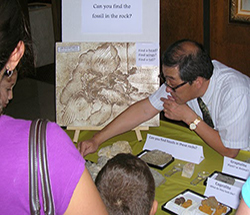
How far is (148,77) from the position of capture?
7.51ft

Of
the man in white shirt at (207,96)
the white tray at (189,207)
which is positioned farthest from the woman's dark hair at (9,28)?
the man in white shirt at (207,96)

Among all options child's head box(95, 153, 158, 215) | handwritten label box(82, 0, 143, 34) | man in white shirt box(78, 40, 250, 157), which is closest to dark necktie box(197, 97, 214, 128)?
man in white shirt box(78, 40, 250, 157)

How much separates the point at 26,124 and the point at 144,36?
1.70 meters

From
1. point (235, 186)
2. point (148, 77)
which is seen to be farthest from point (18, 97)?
point (235, 186)

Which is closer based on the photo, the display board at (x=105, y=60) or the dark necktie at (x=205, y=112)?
the dark necktie at (x=205, y=112)

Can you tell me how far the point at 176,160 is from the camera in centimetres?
196

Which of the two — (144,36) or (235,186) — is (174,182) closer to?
(235,186)

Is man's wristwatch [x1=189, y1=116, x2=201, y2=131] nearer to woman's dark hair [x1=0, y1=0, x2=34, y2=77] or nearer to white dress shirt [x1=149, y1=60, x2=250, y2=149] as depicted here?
white dress shirt [x1=149, y1=60, x2=250, y2=149]

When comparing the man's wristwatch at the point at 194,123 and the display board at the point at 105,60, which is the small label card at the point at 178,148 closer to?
the man's wristwatch at the point at 194,123

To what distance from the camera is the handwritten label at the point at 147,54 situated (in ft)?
7.46

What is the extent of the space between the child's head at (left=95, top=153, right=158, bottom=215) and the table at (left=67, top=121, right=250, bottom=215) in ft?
1.47

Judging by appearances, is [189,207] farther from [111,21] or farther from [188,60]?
[111,21]

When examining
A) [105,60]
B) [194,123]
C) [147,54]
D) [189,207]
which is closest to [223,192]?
[189,207]

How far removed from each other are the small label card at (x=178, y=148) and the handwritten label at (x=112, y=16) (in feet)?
2.44
